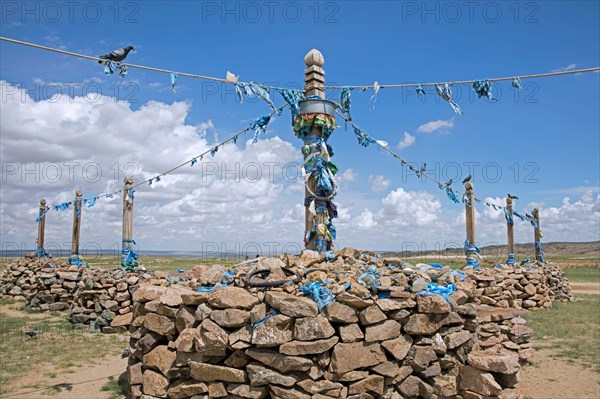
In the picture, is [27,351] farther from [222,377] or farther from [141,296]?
[222,377]

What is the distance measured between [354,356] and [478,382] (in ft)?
4.75

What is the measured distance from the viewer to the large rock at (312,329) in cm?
433

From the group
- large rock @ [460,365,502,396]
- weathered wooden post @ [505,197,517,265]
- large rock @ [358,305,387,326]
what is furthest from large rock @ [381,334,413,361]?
weathered wooden post @ [505,197,517,265]

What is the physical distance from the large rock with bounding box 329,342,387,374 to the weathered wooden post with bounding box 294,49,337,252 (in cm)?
194

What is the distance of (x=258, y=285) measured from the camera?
4.86 m

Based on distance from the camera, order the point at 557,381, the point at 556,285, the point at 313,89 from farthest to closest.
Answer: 1. the point at 556,285
2. the point at 557,381
3. the point at 313,89

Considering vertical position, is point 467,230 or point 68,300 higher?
point 467,230

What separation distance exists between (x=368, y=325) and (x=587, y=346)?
7587mm

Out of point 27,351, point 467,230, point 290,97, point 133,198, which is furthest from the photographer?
point 133,198

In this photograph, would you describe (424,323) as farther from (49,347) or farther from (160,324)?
(49,347)

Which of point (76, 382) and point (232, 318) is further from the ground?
point (232, 318)

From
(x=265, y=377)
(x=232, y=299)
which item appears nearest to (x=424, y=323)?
(x=265, y=377)

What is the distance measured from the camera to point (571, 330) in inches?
447

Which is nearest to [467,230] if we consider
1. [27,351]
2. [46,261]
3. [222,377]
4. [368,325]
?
[368,325]
